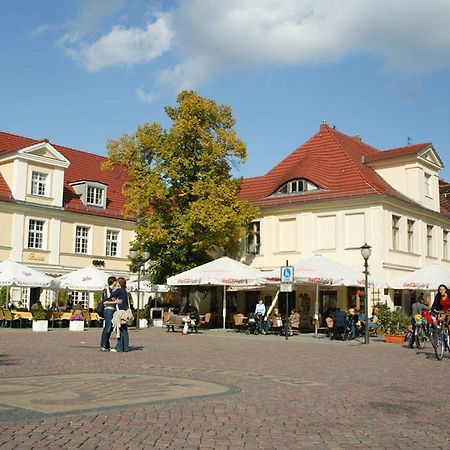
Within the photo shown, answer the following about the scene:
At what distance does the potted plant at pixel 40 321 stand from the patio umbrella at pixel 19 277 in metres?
1.25

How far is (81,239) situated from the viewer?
4191 cm

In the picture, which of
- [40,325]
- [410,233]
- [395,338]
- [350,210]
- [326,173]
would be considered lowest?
[395,338]

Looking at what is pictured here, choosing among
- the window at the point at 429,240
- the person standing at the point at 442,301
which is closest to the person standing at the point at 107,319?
the person standing at the point at 442,301

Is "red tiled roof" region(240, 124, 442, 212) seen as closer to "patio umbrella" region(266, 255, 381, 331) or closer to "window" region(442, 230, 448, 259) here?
"window" region(442, 230, 448, 259)

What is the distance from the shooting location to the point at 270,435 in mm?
6949

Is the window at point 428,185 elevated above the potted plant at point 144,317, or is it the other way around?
the window at point 428,185

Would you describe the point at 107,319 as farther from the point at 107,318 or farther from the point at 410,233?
the point at 410,233

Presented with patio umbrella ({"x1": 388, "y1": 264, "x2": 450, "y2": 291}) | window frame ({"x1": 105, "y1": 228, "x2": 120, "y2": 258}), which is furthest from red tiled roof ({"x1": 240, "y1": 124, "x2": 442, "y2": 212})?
window frame ({"x1": 105, "y1": 228, "x2": 120, "y2": 258})

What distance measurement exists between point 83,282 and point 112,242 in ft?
41.5

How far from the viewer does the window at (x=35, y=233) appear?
38.9 meters

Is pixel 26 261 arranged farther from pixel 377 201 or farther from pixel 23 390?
pixel 23 390

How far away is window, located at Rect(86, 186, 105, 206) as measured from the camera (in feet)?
141

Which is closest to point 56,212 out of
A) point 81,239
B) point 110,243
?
point 81,239

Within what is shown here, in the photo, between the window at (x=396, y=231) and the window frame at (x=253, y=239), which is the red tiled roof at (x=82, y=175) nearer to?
the window frame at (x=253, y=239)
